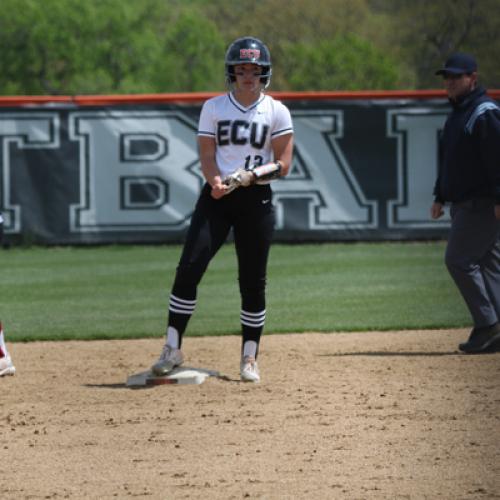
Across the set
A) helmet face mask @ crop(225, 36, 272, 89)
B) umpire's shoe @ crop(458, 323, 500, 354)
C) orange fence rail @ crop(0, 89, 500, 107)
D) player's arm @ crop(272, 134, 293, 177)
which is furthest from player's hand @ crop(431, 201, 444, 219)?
orange fence rail @ crop(0, 89, 500, 107)

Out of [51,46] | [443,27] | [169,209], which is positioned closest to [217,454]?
[169,209]

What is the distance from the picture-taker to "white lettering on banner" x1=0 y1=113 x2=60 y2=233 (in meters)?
17.1

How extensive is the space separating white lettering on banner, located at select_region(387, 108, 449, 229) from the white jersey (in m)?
10.1

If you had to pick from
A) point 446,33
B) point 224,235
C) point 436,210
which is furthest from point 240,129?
point 446,33

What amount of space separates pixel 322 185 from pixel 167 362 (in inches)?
397

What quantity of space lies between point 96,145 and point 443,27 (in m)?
27.0

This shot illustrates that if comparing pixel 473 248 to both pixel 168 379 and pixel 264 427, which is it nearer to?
pixel 168 379

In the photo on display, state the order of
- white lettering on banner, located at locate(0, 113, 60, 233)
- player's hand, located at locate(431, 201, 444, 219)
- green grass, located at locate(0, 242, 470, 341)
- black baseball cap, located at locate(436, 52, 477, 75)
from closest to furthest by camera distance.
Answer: black baseball cap, located at locate(436, 52, 477, 75) < player's hand, located at locate(431, 201, 444, 219) < green grass, located at locate(0, 242, 470, 341) < white lettering on banner, located at locate(0, 113, 60, 233)

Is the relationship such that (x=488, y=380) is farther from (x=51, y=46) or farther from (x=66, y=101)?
(x=51, y=46)

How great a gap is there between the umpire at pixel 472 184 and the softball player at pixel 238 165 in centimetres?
148

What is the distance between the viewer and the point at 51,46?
245 ft

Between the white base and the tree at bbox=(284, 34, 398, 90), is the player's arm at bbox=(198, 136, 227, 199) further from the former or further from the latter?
the tree at bbox=(284, 34, 398, 90)

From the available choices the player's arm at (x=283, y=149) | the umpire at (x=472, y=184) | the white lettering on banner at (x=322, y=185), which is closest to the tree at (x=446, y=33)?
the white lettering on banner at (x=322, y=185)

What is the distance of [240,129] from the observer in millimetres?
7219
